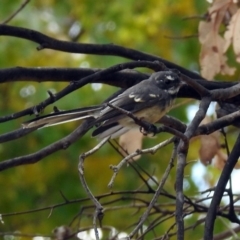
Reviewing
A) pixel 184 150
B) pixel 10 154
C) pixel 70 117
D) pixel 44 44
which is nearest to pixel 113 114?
pixel 70 117

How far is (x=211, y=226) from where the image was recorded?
2.55 meters

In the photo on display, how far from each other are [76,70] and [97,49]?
14 cm

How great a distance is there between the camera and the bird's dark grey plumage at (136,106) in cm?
305

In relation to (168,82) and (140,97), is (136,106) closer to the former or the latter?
(140,97)

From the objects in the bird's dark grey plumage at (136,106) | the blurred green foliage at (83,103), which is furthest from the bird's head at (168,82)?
the blurred green foliage at (83,103)

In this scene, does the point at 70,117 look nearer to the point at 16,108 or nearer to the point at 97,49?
the point at 97,49

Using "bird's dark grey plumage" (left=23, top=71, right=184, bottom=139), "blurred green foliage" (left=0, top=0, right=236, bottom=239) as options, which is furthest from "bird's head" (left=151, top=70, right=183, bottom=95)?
"blurred green foliage" (left=0, top=0, right=236, bottom=239)

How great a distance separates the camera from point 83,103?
19.7 ft

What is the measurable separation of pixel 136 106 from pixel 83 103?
2647 mm

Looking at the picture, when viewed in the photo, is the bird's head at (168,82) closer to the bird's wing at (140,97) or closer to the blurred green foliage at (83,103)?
the bird's wing at (140,97)

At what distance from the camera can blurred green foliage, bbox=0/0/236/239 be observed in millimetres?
6215

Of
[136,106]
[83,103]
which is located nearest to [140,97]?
[136,106]

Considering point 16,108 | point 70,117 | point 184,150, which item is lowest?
point 184,150

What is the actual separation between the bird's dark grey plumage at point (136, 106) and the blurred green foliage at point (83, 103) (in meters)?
2.64
